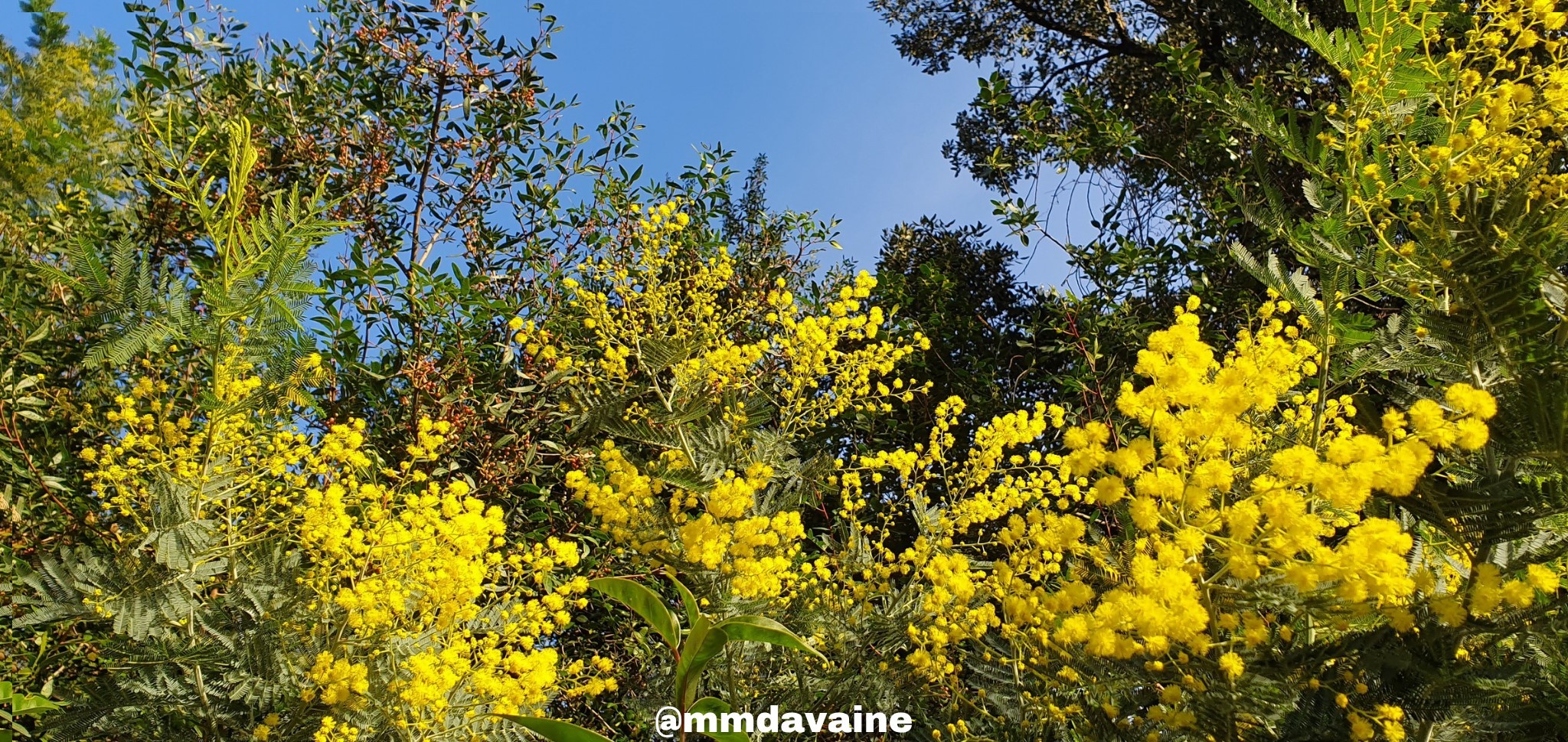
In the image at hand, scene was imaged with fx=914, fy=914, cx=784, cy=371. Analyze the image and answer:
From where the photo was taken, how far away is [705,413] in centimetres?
294

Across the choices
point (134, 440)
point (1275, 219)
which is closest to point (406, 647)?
point (134, 440)

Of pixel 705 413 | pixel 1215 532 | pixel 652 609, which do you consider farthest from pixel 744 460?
pixel 652 609

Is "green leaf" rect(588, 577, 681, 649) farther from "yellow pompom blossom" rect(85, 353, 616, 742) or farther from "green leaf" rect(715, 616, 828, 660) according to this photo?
"yellow pompom blossom" rect(85, 353, 616, 742)

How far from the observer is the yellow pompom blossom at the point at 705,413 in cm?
257

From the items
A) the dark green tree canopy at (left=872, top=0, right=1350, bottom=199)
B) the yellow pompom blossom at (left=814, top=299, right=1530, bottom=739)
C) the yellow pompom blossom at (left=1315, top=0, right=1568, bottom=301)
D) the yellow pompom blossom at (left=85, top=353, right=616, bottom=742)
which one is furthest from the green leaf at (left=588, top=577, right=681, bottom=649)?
the dark green tree canopy at (left=872, top=0, right=1350, bottom=199)

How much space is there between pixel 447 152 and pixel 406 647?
9.17 feet

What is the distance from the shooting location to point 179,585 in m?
2.40

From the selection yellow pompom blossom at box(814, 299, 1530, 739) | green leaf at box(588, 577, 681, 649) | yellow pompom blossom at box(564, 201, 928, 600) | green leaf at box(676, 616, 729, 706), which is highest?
yellow pompom blossom at box(564, 201, 928, 600)

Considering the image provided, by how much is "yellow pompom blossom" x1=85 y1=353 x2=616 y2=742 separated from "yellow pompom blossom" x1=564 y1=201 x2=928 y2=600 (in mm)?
299

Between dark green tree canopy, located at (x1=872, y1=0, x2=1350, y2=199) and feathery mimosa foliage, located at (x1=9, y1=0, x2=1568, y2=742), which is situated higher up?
dark green tree canopy, located at (x1=872, y1=0, x2=1350, y2=199)

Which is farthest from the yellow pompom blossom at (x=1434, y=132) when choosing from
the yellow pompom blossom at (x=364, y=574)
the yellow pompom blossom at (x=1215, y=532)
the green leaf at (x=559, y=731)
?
the yellow pompom blossom at (x=364, y=574)

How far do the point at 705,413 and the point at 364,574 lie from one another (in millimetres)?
1087

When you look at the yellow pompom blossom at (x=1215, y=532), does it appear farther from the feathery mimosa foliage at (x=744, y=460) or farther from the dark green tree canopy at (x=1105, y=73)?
the dark green tree canopy at (x=1105, y=73)

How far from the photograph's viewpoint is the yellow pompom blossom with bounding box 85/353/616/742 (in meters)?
2.28
